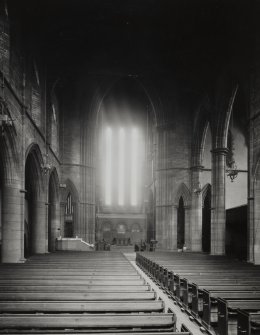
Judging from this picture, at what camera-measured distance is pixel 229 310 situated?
23.6ft

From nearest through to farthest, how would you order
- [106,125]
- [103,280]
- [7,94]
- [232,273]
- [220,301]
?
1. [220,301]
2. [103,280]
3. [232,273]
4. [7,94]
5. [106,125]

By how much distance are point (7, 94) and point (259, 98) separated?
11.1 m

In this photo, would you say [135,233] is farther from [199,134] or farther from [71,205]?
[199,134]

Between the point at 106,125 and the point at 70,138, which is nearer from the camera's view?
the point at 70,138

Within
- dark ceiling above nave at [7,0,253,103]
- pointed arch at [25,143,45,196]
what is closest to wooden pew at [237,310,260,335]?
dark ceiling above nave at [7,0,253,103]

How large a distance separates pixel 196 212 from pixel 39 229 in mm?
13531

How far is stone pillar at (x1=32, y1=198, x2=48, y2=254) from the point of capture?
21.3m

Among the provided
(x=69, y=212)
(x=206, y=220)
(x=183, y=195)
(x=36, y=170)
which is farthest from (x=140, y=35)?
(x=206, y=220)

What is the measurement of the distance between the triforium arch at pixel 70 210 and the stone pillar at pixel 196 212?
8700 mm

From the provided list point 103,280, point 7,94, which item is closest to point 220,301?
point 103,280

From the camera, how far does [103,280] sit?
9.34 metres

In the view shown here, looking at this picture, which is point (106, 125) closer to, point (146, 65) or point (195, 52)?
point (146, 65)

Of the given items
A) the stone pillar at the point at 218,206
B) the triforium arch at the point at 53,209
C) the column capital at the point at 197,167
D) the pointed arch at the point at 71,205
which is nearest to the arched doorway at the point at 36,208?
the triforium arch at the point at 53,209

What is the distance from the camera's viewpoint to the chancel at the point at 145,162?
734 centimetres
